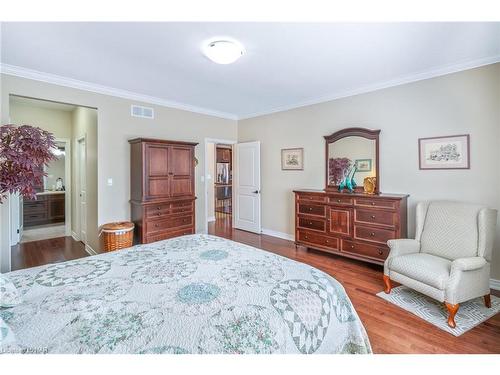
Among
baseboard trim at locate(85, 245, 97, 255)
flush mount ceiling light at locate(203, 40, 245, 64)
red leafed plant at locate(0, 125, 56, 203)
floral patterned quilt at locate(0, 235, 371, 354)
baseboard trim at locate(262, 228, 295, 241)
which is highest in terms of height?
flush mount ceiling light at locate(203, 40, 245, 64)

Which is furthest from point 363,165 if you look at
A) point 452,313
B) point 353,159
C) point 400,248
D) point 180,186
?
point 180,186

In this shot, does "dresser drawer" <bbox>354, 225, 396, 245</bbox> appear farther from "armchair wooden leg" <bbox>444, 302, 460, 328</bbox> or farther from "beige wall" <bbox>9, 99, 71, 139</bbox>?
"beige wall" <bbox>9, 99, 71, 139</bbox>

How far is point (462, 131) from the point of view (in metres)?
3.03

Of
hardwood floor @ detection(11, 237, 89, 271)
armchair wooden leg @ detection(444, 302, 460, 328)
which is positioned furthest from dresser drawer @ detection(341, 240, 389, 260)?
hardwood floor @ detection(11, 237, 89, 271)

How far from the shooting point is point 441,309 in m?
2.45

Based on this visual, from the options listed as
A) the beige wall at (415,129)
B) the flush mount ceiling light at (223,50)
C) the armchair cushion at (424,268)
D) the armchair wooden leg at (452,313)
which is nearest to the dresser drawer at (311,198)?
the beige wall at (415,129)

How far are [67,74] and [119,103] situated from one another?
791mm

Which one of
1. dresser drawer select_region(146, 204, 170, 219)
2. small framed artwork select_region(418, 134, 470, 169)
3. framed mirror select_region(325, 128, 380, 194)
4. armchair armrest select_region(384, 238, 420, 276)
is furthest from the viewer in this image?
dresser drawer select_region(146, 204, 170, 219)

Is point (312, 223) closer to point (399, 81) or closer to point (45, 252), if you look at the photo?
point (399, 81)

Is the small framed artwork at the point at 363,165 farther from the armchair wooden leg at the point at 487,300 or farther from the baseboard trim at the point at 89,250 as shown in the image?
the baseboard trim at the point at 89,250

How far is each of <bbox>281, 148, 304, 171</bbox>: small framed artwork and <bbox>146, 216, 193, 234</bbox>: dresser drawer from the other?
6.76ft

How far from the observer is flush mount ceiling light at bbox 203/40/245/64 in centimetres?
243

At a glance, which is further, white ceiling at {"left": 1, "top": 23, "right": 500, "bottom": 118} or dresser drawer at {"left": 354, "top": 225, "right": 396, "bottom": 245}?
dresser drawer at {"left": 354, "top": 225, "right": 396, "bottom": 245}

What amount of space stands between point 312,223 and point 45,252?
443cm
